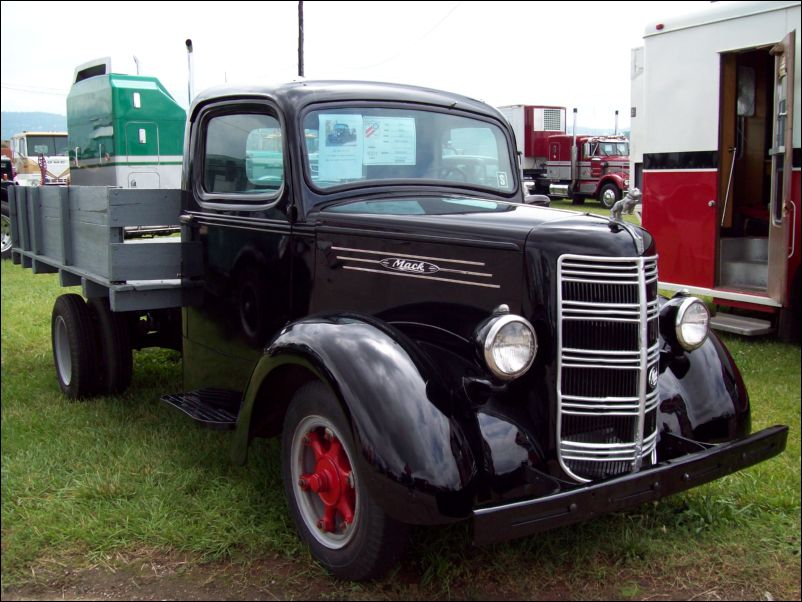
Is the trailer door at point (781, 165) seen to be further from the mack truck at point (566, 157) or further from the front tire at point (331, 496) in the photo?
the mack truck at point (566, 157)

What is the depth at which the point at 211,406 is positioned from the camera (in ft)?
13.5

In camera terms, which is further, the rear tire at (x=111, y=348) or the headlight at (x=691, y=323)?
the rear tire at (x=111, y=348)

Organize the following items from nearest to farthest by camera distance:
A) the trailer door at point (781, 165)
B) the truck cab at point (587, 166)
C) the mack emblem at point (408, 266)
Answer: the mack emblem at point (408, 266)
the trailer door at point (781, 165)
the truck cab at point (587, 166)

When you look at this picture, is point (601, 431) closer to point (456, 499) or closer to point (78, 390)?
point (456, 499)

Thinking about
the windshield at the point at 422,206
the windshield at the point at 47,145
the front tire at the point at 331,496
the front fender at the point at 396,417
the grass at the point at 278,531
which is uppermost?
the windshield at the point at 47,145

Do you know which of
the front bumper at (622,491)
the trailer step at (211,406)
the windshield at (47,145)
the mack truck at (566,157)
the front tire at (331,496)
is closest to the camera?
the front bumper at (622,491)

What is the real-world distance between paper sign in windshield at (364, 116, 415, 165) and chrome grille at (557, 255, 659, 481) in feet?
4.33

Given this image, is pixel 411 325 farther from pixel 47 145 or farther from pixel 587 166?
pixel 587 166

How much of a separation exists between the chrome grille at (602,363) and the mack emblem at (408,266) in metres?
0.57

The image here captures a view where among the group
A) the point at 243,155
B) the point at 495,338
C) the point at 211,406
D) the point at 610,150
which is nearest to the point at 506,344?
the point at 495,338

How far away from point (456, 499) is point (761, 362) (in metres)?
4.22

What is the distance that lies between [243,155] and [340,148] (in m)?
0.60

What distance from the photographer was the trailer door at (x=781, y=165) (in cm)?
641

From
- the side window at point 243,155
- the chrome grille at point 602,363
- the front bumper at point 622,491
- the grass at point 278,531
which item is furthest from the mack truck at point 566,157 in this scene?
the chrome grille at point 602,363
